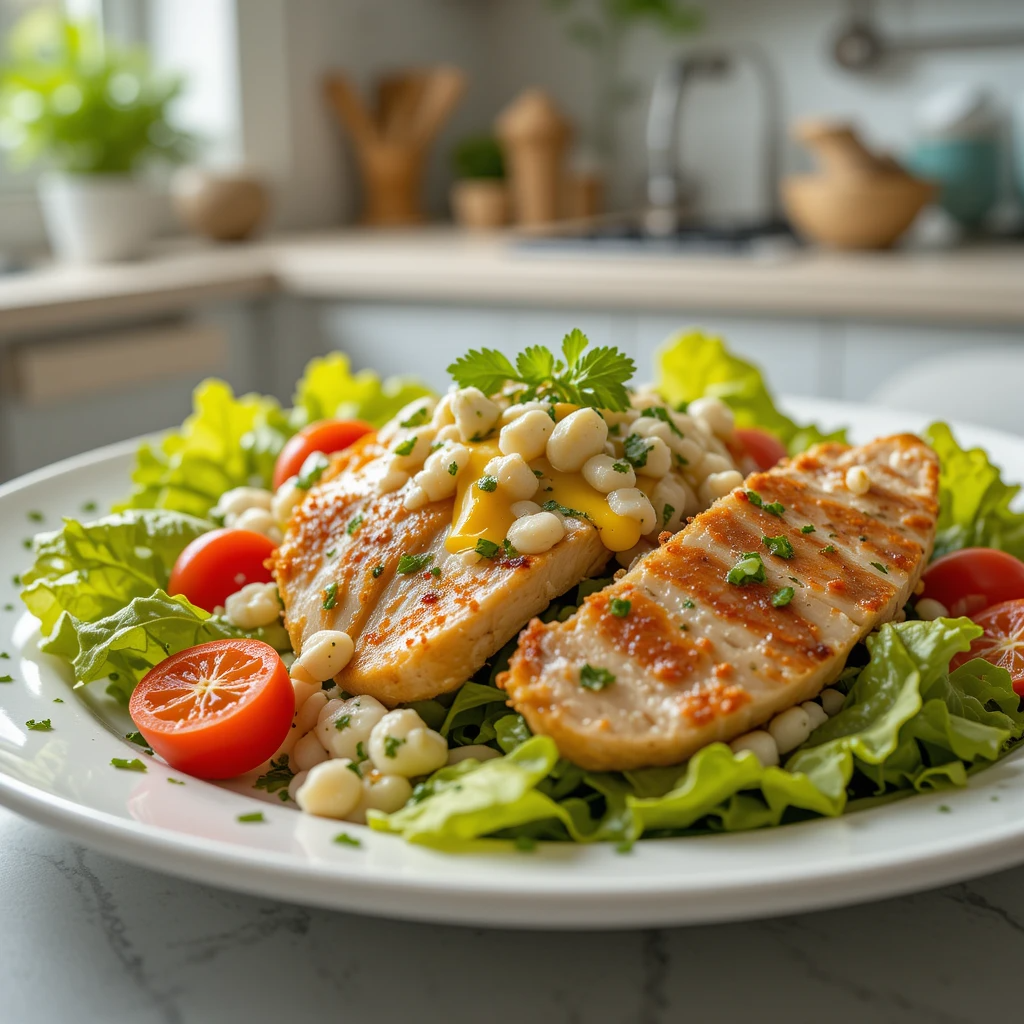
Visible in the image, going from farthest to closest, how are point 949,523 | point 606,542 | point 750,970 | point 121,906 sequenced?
point 949,523 < point 606,542 < point 121,906 < point 750,970

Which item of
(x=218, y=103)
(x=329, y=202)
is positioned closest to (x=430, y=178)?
(x=329, y=202)

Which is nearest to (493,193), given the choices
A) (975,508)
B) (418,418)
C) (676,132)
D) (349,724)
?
(676,132)

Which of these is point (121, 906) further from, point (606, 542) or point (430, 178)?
point (430, 178)

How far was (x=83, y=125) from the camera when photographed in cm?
454

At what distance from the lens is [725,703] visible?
130 cm

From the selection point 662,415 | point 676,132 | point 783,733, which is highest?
point 676,132

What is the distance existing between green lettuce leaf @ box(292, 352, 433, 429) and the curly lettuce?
1.34 metres

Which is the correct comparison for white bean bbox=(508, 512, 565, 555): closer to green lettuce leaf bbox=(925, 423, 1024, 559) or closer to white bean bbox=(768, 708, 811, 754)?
white bean bbox=(768, 708, 811, 754)

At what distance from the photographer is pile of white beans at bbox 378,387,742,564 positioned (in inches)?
63.2

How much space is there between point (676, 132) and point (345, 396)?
11.0 ft

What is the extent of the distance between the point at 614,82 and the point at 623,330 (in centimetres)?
236

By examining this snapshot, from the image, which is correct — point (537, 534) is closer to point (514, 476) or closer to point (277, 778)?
point (514, 476)

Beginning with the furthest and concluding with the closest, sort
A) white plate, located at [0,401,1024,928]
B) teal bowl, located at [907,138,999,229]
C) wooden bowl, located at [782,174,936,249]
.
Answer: teal bowl, located at [907,138,999,229], wooden bowl, located at [782,174,936,249], white plate, located at [0,401,1024,928]

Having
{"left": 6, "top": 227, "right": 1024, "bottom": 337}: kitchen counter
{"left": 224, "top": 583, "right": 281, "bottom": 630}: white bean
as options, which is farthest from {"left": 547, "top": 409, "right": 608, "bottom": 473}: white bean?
{"left": 6, "top": 227, "right": 1024, "bottom": 337}: kitchen counter
